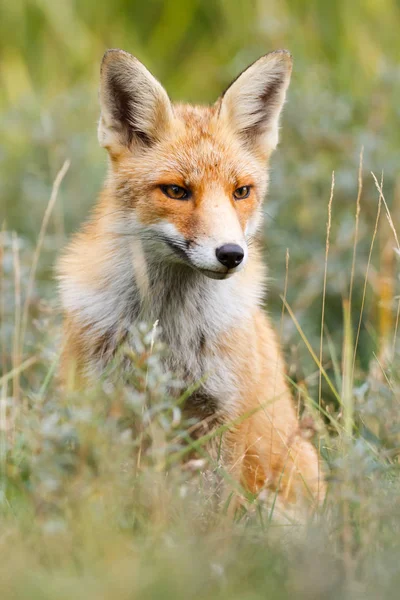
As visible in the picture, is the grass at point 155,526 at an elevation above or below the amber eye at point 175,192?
below

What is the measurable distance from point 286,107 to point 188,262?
373 centimetres

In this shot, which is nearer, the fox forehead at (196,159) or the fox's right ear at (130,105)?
the fox forehead at (196,159)

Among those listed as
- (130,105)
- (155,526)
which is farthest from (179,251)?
(155,526)

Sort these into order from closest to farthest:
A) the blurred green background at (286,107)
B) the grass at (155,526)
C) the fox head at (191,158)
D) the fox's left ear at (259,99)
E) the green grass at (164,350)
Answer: the grass at (155,526)
the green grass at (164,350)
the fox head at (191,158)
the fox's left ear at (259,99)
the blurred green background at (286,107)

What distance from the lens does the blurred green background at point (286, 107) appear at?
6.37m

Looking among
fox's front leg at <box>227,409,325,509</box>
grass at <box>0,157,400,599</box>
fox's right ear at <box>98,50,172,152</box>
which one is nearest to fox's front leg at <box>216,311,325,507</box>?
fox's front leg at <box>227,409,325,509</box>

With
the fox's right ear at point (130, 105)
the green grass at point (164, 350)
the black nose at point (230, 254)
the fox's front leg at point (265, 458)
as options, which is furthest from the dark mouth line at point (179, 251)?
the fox's front leg at point (265, 458)

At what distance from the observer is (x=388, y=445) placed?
289 cm

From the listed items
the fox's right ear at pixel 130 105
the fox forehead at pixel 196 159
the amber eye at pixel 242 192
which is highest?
the fox's right ear at pixel 130 105

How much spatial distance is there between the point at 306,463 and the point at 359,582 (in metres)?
1.75

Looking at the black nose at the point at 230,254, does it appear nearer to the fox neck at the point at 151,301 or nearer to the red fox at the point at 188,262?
the red fox at the point at 188,262

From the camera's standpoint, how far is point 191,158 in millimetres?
3625

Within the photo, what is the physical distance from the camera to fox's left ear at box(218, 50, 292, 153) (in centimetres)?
388

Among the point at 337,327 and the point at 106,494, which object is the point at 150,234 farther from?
the point at 337,327
